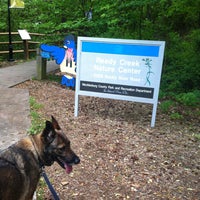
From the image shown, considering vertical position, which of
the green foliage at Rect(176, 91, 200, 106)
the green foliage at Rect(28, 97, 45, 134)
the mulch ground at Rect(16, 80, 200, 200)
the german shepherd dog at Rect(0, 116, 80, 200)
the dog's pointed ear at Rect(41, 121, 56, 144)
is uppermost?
the dog's pointed ear at Rect(41, 121, 56, 144)

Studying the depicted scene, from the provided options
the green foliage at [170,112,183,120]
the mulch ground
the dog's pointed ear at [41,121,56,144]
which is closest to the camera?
the dog's pointed ear at [41,121,56,144]

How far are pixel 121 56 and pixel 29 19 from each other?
13.6 m

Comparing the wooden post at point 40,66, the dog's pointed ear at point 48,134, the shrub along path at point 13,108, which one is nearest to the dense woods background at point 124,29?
the wooden post at point 40,66

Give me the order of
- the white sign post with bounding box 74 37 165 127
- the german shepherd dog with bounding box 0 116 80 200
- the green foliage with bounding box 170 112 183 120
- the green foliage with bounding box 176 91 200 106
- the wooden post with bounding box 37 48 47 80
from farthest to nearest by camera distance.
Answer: the wooden post with bounding box 37 48 47 80 < the green foliage with bounding box 176 91 200 106 < the green foliage with bounding box 170 112 183 120 < the white sign post with bounding box 74 37 165 127 < the german shepherd dog with bounding box 0 116 80 200

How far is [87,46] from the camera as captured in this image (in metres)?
6.09

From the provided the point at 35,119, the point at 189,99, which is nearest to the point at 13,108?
the point at 35,119

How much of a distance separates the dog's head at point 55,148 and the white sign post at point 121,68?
332cm

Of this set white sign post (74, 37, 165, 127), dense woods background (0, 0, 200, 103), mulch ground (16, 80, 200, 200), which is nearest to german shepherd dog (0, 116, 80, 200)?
mulch ground (16, 80, 200, 200)

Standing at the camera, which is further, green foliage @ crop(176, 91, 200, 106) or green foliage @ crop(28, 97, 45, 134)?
green foliage @ crop(176, 91, 200, 106)

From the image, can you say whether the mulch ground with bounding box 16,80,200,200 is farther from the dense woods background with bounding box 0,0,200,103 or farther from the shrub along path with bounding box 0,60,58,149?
the dense woods background with bounding box 0,0,200,103

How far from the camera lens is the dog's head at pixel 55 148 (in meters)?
2.72

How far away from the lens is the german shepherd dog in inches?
101

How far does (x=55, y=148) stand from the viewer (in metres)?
2.77

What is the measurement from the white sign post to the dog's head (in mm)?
3320
